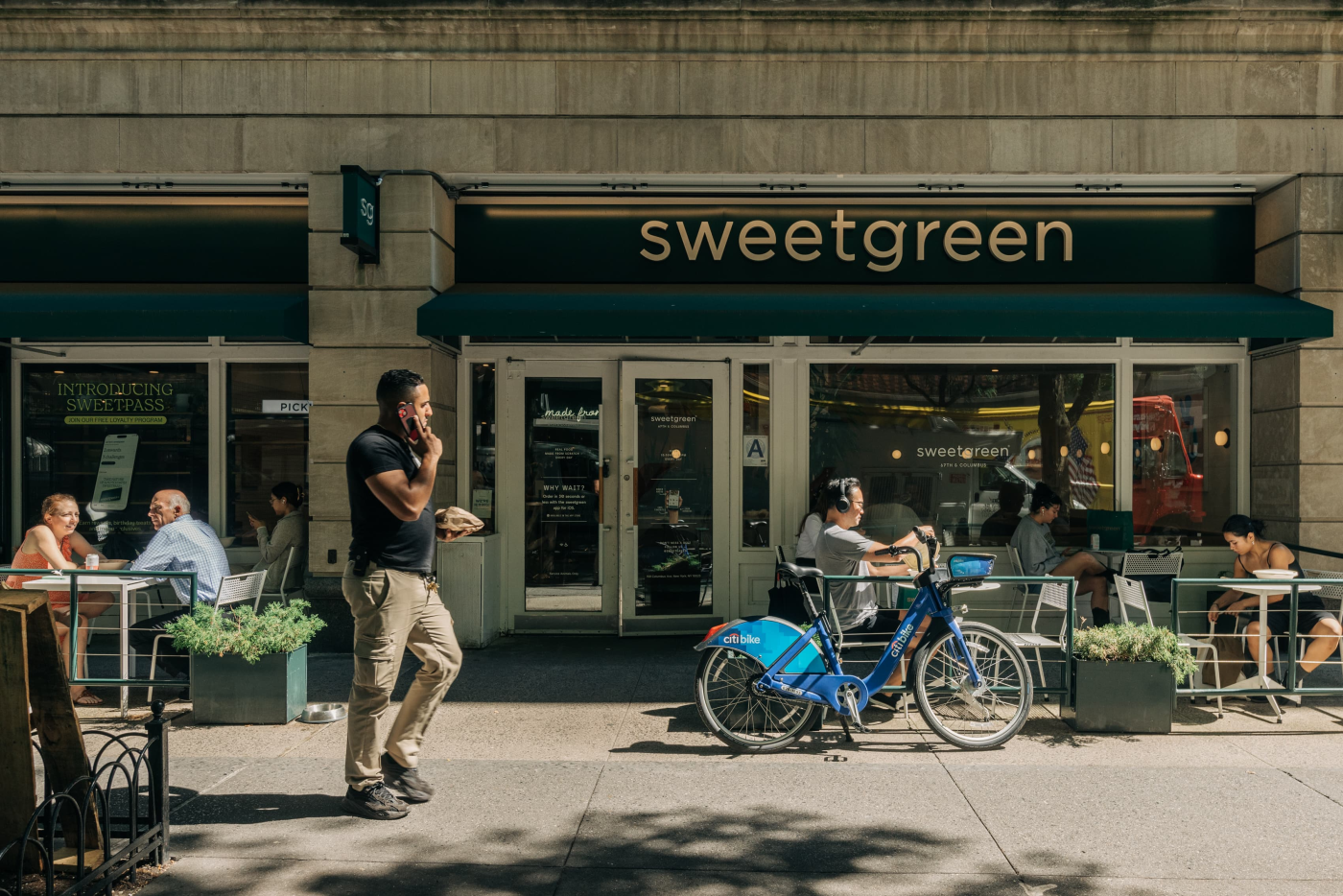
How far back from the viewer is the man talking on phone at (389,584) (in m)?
4.46

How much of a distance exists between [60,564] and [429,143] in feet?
14.4

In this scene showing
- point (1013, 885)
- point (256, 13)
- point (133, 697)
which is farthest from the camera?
point (256, 13)

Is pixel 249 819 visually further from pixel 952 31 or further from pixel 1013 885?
pixel 952 31

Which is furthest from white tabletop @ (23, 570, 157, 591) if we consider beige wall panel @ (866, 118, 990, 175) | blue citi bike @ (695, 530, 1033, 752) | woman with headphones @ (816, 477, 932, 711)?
beige wall panel @ (866, 118, 990, 175)

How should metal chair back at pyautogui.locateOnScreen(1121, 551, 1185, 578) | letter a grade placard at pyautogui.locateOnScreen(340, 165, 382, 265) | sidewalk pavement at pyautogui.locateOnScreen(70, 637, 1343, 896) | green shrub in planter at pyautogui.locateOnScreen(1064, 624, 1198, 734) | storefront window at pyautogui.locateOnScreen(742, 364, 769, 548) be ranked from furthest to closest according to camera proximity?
storefront window at pyautogui.locateOnScreen(742, 364, 769, 548)
metal chair back at pyautogui.locateOnScreen(1121, 551, 1185, 578)
letter a grade placard at pyautogui.locateOnScreen(340, 165, 382, 265)
green shrub in planter at pyautogui.locateOnScreen(1064, 624, 1198, 734)
sidewalk pavement at pyautogui.locateOnScreen(70, 637, 1343, 896)

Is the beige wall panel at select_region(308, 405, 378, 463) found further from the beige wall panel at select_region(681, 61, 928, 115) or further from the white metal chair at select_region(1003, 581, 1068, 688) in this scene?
the white metal chair at select_region(1003, 581, 1068, 688)

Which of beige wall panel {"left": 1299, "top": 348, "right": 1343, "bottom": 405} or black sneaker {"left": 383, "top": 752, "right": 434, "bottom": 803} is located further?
beige wall panel {"left": 1299, "top": 348, "right": 1343, "bottom": 405}

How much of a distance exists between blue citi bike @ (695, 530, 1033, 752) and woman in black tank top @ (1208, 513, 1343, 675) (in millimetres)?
1915

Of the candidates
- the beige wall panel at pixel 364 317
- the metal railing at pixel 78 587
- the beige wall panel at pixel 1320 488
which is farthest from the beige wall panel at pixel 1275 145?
the metal railing at pixel 78 587

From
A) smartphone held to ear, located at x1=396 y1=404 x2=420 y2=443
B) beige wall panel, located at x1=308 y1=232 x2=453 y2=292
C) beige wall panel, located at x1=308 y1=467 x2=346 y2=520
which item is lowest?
beige wall panel, located at x1=308 y1=467 x2=346 y2=520

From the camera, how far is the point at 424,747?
586 centimetres

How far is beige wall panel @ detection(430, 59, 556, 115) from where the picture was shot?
8.52 metres

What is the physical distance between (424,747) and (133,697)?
2.57m

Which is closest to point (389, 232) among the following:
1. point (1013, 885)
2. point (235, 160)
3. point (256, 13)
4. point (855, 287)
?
point (235, 160)
